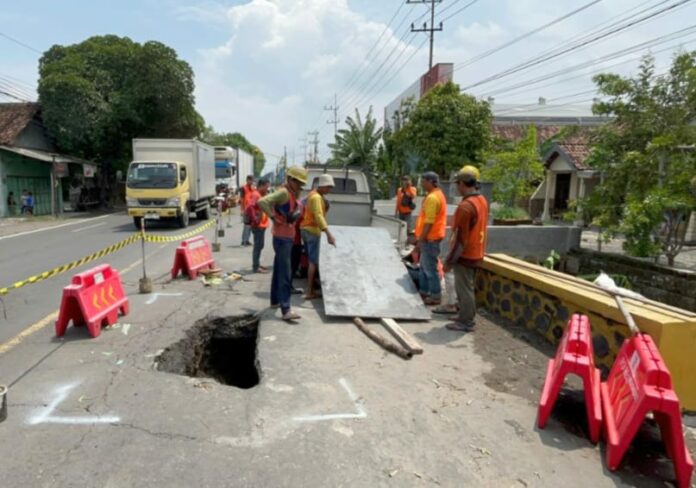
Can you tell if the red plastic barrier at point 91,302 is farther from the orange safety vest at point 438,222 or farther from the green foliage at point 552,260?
the green foliage at point 552,260

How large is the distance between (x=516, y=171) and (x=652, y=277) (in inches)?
387

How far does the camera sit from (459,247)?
211 inches

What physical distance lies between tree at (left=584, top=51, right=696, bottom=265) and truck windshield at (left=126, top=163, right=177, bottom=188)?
1313 cm

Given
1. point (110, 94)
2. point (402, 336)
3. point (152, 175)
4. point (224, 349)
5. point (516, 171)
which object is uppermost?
point (110, 94)

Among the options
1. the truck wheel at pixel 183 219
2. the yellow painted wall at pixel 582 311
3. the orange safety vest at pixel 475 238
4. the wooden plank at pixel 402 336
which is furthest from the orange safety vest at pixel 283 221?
the truck wheel at pixel 183 219

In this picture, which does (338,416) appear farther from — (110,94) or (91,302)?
(110,94)

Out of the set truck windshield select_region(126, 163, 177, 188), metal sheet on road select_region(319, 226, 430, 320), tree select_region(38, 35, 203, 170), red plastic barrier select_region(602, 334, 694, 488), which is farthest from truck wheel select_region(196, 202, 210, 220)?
red plastic barrier select_region(602, 334, 694, 488)

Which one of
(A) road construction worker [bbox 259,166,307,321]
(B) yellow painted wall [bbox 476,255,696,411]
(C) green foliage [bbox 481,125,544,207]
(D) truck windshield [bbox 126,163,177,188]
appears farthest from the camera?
(C) green foliage [bbox 481,125,544,207]

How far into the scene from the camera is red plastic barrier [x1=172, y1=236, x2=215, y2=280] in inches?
320

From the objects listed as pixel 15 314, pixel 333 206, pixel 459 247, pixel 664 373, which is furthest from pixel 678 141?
pixel 15 314

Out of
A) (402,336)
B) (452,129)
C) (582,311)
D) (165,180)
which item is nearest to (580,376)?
(582,311)

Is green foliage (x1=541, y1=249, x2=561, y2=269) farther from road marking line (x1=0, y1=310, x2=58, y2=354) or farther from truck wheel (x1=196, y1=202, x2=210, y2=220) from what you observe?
truck wheel (x1=196, y1=202, x2=210, y2=220)

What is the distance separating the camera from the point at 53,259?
35.2ft

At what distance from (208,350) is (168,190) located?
1183 centimetres
